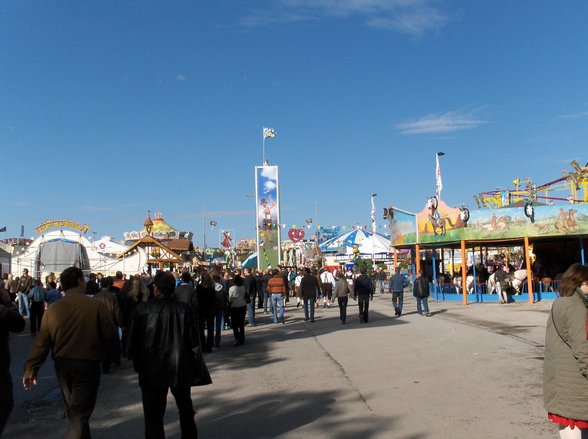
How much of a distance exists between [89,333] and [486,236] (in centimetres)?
2152

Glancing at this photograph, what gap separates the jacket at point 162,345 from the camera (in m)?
4.84

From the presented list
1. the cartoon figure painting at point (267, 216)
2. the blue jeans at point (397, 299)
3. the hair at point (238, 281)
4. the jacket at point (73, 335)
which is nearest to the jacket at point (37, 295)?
the hair at point (238, 281)

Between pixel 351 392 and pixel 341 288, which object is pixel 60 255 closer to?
pixel 341 288

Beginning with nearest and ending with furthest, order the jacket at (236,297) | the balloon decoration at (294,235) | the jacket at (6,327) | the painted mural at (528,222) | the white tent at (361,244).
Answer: the jacket at (6,327), the jacket at (236,297), the painted mural at (528,222), the balloon decoration at (294,235), the white tent at (361,244)

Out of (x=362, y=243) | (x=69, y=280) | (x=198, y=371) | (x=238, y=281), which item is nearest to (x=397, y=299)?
(x=238, y=281)

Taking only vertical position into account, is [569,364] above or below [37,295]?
below

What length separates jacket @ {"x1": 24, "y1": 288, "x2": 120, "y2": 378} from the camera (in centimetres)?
477

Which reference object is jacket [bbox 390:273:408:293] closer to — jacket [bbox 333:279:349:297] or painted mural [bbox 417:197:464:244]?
jacket [bbox 333:279:349:297]

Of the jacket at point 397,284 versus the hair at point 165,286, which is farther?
the jacket at point 397,284

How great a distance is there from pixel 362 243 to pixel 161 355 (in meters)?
42.1

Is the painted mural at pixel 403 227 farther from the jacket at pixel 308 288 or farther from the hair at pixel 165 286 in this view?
the hair at pixel 165 286

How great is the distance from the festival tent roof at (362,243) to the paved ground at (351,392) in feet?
104

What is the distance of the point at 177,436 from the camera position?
5.82m

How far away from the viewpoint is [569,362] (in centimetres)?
380
